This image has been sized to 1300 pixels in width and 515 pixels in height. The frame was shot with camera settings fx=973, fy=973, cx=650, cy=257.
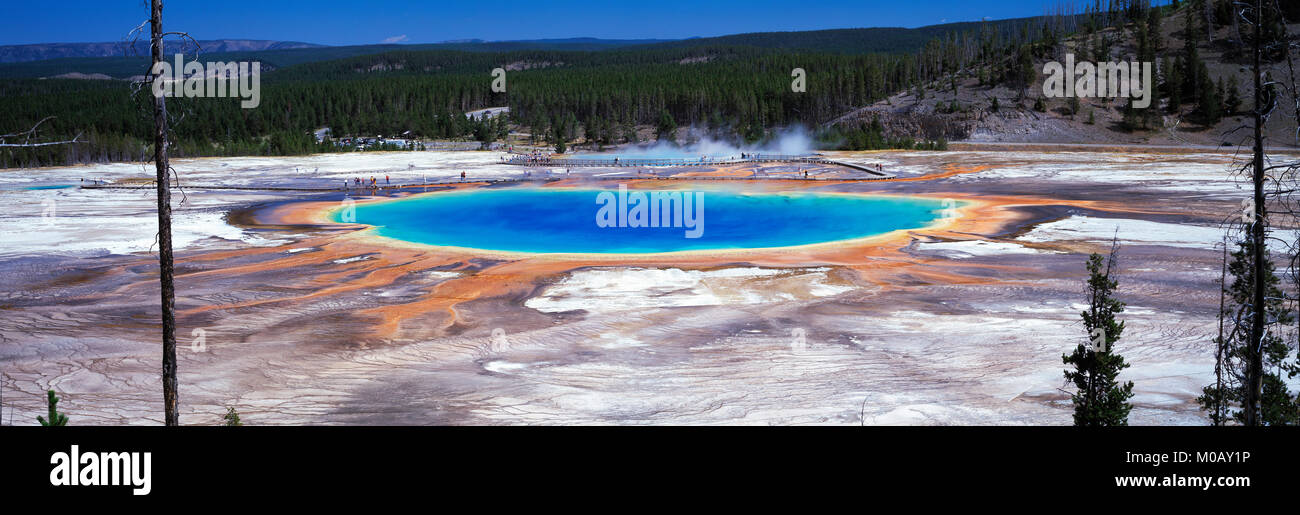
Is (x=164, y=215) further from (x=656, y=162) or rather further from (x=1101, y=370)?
(x=656, y=162)

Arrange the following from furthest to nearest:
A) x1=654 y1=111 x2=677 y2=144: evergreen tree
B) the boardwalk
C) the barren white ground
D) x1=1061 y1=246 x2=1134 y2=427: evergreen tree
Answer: x1=654 y1=111 x2=677 y2=144: evergreen tree, the boardwalk, the barren white ground, x1=1061 y1=246 x2=1134 y2=427: evergreen tree

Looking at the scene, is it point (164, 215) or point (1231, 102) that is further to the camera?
point (1231, 102)

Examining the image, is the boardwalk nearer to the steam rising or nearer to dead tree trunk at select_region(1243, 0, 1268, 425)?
the steam rising

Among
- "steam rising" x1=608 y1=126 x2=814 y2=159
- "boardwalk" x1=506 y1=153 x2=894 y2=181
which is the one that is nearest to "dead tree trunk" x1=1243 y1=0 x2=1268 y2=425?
"boardwalk" x1=506 y1=153 x2=894 y2=181

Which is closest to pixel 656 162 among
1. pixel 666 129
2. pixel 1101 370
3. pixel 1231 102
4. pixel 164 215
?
pixel 666 129

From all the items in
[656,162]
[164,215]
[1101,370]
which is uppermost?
[656,162]
